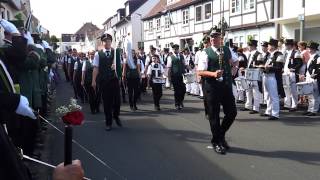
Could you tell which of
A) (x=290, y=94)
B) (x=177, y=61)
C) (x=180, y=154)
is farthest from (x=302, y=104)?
(x=180, y=154)

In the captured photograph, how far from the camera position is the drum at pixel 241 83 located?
13404 mm

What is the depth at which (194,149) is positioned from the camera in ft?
26.7

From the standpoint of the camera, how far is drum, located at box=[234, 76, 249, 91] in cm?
1340

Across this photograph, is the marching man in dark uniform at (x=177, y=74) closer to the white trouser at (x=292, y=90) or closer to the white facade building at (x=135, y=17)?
the white trouser at (x=292, y=90)

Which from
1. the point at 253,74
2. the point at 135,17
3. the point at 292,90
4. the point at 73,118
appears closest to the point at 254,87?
A: the point at 253,74

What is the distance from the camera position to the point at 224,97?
25.5 feet

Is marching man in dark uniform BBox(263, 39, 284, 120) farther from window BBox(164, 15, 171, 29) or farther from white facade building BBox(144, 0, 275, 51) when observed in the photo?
window BBox(164, 15, 171, 29)

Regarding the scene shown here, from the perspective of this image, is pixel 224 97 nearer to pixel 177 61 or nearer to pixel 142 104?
pixel 177 61

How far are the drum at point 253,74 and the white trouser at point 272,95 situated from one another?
1.52 feet

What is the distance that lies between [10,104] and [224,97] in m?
5.34

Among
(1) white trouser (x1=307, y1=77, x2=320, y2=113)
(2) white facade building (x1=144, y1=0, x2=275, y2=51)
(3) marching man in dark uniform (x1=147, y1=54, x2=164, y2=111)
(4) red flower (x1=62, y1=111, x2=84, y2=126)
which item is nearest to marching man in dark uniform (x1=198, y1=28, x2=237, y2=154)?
(1) white trouser (x1=307, y1=77, x2=320, y2=113)

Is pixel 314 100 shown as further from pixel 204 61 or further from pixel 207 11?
pixel 207 11

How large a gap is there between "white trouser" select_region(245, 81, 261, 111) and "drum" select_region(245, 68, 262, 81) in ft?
0.39

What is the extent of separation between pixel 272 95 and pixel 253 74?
3.87ft
